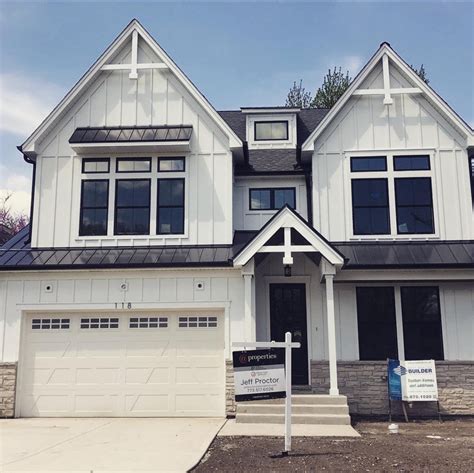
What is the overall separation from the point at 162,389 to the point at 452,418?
6.40 metres

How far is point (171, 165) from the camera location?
13102mm

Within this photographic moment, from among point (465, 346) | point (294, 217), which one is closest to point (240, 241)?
point (294, 217)

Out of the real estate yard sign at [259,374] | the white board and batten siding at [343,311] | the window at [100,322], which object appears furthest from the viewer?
the window at [100,322]

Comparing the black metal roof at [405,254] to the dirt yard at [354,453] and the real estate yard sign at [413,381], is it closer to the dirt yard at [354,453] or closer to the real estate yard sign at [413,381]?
the real estate yard sign at [413,381]

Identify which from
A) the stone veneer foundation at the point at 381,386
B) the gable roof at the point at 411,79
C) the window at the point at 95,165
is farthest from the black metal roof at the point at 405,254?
the window at the point at 95,165

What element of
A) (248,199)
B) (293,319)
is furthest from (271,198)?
(293,319)

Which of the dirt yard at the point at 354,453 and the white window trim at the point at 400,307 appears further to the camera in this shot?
the white window trim at the point at 400,307

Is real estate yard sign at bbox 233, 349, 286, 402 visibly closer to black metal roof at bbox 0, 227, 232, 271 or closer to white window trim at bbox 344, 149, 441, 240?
black metal roof at bbox 0, 227, 232, 271

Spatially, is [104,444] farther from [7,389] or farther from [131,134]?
[131,134]

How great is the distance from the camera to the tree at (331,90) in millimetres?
28047

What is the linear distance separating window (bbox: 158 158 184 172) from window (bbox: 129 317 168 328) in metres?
3.73

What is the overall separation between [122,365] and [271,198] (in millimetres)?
5720


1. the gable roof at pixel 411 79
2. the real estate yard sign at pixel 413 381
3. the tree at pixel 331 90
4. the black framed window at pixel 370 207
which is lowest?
the real estate yard sign at pixel 413 381

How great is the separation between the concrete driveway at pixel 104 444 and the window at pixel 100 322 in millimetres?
2077
